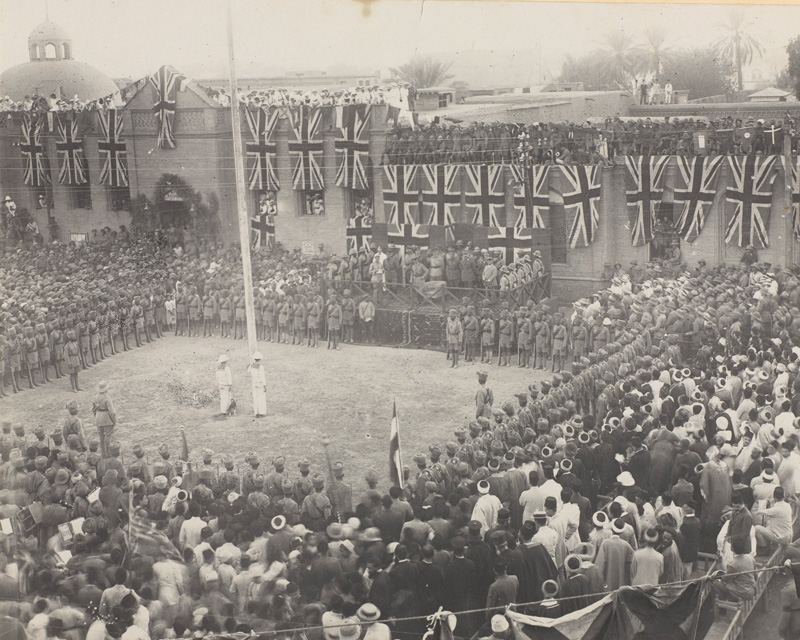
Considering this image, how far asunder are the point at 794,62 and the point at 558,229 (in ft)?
22.3

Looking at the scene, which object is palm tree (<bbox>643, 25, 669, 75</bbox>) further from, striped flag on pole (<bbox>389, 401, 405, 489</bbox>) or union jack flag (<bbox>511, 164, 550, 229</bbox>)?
striped flag on pole (<bbox>389, 401, 405, 489</bbox>)

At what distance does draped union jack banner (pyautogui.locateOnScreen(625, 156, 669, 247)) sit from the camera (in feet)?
73.0

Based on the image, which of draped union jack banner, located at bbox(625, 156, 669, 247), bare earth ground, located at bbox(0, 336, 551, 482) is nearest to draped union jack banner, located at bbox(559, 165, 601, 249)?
draped union jack banner, located at bbox(625, 156, 669, 247)

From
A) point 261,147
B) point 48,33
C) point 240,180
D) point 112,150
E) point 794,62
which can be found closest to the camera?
point 48,33

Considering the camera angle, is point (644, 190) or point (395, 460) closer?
point (395, 460)

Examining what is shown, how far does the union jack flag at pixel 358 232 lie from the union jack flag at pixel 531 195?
13.1 ft

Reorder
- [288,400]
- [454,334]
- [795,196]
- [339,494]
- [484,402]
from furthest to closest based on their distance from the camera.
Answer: [795,196]
[454,334]
[288,400]
[484,402]
[339,494]

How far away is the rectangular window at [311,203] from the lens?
23062mm

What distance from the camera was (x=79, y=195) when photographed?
57.9 feet

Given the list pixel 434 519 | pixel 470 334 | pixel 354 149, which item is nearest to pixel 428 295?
pixel 470 334

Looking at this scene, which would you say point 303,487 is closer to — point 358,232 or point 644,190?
→ point 358,232

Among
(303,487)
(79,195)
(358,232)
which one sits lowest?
(303,487)

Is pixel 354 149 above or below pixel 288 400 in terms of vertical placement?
above

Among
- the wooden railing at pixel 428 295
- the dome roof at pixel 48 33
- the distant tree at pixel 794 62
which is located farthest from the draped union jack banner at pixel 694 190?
the dome roof at pixel 48 33
